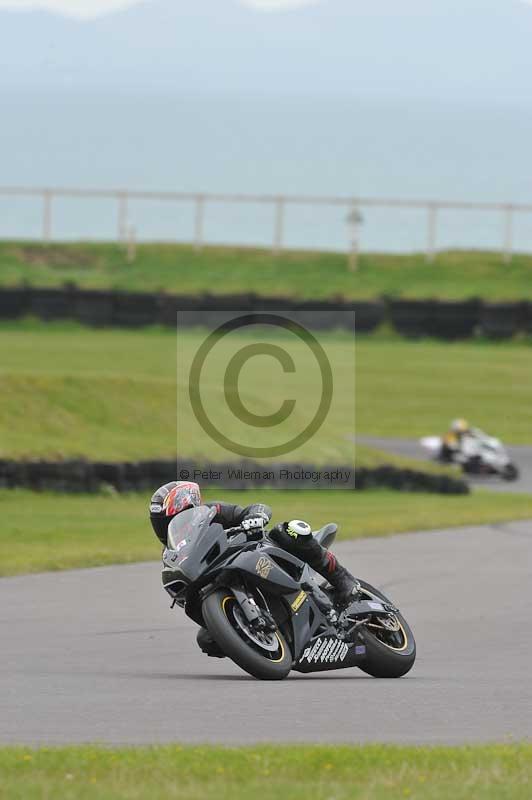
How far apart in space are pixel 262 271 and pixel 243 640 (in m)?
41.7

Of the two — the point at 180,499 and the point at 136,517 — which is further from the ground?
the point at 180,499

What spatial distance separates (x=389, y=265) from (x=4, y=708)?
43.7 meters

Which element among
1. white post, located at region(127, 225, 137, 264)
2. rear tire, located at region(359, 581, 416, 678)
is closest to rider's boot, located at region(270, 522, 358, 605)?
rear tire, located at region(359, 581, 416, 678)

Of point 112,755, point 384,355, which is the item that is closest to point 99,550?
point 112,755

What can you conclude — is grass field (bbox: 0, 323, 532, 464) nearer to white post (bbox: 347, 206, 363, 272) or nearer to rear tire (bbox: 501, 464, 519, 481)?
rear tire (bbox: 501, 464, 519, 481)

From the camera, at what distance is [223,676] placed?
7.91 metres

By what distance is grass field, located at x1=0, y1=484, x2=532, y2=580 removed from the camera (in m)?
13.4

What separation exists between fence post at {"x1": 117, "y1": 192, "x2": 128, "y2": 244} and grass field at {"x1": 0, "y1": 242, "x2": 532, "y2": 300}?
810 mm

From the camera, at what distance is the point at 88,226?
5156 cm

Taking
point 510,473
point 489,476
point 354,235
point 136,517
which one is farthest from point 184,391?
point 354,235

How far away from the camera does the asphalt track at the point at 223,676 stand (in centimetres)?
633

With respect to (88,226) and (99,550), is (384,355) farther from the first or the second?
(99,550)
